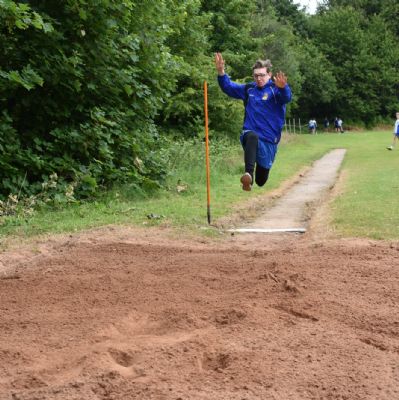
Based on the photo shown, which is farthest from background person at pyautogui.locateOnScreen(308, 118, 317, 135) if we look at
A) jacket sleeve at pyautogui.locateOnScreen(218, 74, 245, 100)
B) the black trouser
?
the black trouser

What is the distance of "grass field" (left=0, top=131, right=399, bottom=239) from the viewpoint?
8.85 m

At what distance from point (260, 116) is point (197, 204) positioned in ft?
13.3

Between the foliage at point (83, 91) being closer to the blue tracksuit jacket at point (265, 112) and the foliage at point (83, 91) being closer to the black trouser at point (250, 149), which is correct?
the blue tracksuit jacket at point (265, 112)

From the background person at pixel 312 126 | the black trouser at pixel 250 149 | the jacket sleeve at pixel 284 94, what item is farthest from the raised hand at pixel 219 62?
the background person at pixel 312 126

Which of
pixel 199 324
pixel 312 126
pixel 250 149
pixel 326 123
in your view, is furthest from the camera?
pixel 326 123

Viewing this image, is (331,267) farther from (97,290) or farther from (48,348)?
(48,348)

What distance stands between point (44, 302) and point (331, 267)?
3071 millimetres

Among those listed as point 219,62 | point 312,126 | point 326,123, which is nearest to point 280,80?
point 219,62

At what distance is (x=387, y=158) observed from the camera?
78.7 ft

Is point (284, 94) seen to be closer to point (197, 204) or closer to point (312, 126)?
point (197, 204)

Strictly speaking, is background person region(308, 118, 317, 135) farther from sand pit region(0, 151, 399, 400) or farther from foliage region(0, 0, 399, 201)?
sand pit region(0, 151, 399, 400)

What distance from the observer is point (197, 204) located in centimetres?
1155

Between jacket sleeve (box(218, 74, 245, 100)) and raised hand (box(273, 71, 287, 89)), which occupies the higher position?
raised hand (box(273, 71, 287, 89))

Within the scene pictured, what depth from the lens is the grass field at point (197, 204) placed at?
29.0 ft
